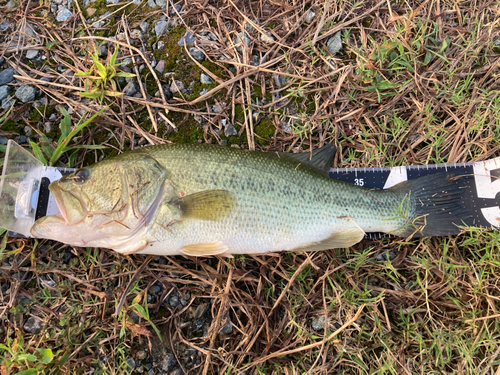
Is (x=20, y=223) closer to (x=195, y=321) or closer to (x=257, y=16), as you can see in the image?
(x=195, y=321)

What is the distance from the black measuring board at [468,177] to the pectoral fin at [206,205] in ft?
4.33

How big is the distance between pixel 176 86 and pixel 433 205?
10.1ft

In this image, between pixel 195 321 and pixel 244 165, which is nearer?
pixel 244 165

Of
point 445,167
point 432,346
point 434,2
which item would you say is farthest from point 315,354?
point 434,2

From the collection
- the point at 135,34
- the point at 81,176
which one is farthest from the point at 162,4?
the point at 81,176

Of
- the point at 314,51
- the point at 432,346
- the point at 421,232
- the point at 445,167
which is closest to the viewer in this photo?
the point at 432,346

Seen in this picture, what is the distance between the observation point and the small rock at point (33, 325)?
2.98m

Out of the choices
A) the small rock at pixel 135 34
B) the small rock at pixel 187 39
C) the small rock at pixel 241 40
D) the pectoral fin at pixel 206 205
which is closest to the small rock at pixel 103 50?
the small rock at pixel 135 34

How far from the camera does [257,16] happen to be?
3.60m

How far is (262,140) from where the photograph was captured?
3443 millimetres

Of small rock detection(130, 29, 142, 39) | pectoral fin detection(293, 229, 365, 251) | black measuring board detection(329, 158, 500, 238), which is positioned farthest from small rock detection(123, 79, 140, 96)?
pectoral fin detection(293, 229, 365, 251)

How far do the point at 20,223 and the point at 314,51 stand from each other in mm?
3628

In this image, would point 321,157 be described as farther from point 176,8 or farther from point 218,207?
point 176,8

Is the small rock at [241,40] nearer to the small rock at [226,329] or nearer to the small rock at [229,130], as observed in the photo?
the small rock at [229,130]
